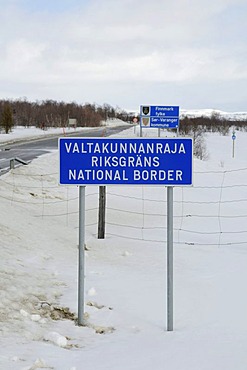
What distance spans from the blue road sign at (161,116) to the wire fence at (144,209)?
7.51 feet

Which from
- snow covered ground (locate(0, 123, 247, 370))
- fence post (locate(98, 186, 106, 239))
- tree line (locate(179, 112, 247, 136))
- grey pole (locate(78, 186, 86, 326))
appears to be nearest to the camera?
snow covered ground (locate(0, 123, 247, 370))

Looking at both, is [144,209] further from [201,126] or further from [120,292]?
[201,126]

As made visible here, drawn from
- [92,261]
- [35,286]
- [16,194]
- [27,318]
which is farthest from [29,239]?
[16,194]

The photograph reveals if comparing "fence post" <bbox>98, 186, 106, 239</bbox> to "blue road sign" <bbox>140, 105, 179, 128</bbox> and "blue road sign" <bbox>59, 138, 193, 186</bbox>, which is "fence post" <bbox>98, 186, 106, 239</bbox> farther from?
"blue road sign" <bbox>140, 105, 179, 128</bbox>

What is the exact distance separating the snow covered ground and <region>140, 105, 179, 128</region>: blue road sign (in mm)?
5658

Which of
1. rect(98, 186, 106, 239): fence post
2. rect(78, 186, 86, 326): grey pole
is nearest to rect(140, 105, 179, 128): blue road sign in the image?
rect(98, 186, 106, 239): fence post

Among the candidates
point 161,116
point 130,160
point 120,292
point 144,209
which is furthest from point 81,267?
point 161,116

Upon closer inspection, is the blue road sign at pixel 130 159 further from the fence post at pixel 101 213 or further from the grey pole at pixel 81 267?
the fence post at pixel 101 213

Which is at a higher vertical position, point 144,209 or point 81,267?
point 81,267

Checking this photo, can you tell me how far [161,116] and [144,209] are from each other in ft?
17.1

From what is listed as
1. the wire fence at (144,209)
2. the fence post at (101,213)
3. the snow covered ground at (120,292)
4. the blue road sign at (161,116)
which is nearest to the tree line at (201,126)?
the blue road sign at (161,116)

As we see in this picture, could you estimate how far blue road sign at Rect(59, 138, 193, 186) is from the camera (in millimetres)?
5539

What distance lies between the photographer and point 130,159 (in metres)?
5.55

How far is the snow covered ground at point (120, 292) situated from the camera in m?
4.62
